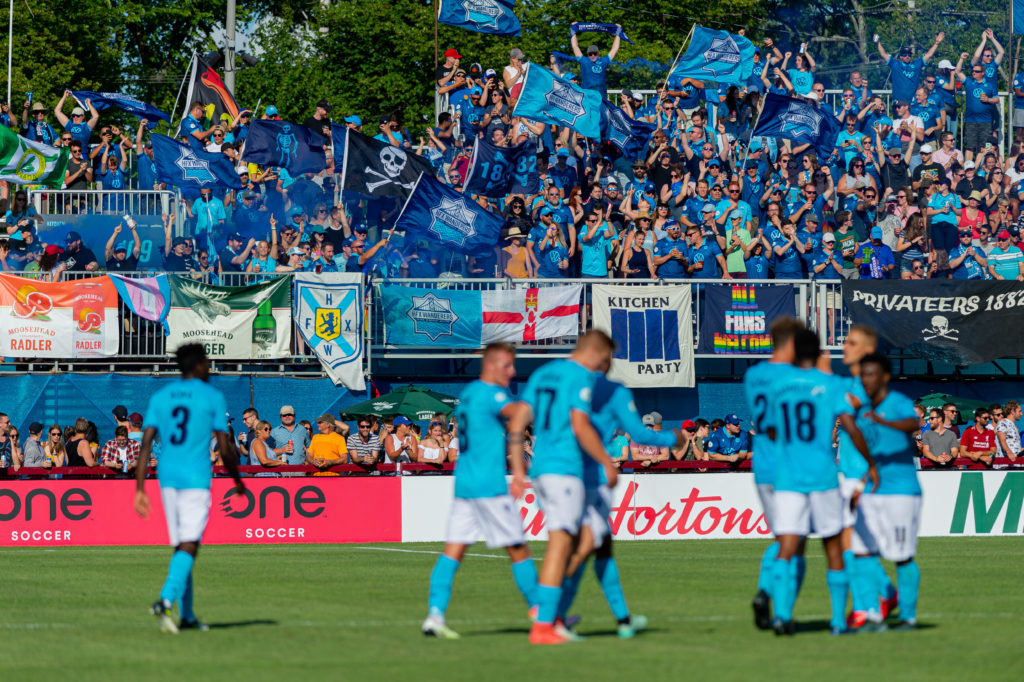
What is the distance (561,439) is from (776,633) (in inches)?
84.6

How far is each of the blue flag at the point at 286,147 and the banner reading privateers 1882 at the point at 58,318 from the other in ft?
12.8

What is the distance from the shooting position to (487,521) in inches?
456

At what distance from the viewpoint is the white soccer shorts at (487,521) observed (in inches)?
454

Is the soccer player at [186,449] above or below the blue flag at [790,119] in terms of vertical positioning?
below

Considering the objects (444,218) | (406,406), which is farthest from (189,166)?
(406,406)

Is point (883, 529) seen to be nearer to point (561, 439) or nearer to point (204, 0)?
point (561, 439)

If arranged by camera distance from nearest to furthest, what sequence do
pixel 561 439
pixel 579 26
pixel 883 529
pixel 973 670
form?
pixel 973 670 < pixel 561 439 < pixel 883 529 < pixel 579 26

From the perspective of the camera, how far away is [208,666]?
10.5 meters

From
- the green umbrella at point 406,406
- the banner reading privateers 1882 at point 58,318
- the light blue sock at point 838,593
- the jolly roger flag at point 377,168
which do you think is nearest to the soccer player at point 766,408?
the light blue sock at point 838,593

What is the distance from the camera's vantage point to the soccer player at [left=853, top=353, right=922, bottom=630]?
468 inches

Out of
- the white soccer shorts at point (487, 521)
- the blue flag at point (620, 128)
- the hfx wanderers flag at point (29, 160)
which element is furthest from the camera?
the blue flag at point (620, 128)

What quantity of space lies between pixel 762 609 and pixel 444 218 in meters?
17.0

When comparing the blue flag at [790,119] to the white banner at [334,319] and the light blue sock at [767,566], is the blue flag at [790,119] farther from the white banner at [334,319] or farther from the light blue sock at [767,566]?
the light blue sock at [767,566]

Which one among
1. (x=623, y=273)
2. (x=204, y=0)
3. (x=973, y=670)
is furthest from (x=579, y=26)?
(x=204, y=0)
